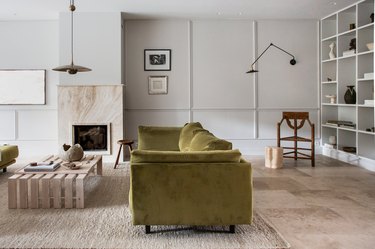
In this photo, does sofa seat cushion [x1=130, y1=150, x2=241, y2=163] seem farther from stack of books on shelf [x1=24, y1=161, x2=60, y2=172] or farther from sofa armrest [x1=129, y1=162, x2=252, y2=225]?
stack of books on shelf [x1=24, y1=161, x2=60, y2=172]

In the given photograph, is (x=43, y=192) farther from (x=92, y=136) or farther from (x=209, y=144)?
(x=92, y=136)

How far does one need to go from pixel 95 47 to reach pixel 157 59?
1.22 m

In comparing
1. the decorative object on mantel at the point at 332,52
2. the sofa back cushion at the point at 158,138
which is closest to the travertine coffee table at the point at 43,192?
the sofa back cushion at the point at 158,138

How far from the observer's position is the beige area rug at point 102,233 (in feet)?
9.48

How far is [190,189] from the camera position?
3025mm

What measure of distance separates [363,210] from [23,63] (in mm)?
6471

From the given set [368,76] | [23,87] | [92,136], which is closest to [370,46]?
[368,76]

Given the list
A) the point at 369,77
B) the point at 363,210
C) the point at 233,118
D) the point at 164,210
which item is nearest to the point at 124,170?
the point at 233,118

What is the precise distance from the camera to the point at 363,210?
3828 millimetres

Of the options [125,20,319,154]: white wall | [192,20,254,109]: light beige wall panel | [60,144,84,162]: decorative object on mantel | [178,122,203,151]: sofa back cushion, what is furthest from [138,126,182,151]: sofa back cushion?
[192,20,254,109]: light beige wall panel

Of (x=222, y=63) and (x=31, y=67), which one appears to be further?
(x=222, y=63)

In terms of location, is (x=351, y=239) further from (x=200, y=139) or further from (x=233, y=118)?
(x=233, y=118)

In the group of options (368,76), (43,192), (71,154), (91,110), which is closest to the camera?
(43,192)

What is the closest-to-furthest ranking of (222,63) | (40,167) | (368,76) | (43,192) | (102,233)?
(102,233) < (43,192) < (40,167) < (368,76) < (222,63)
